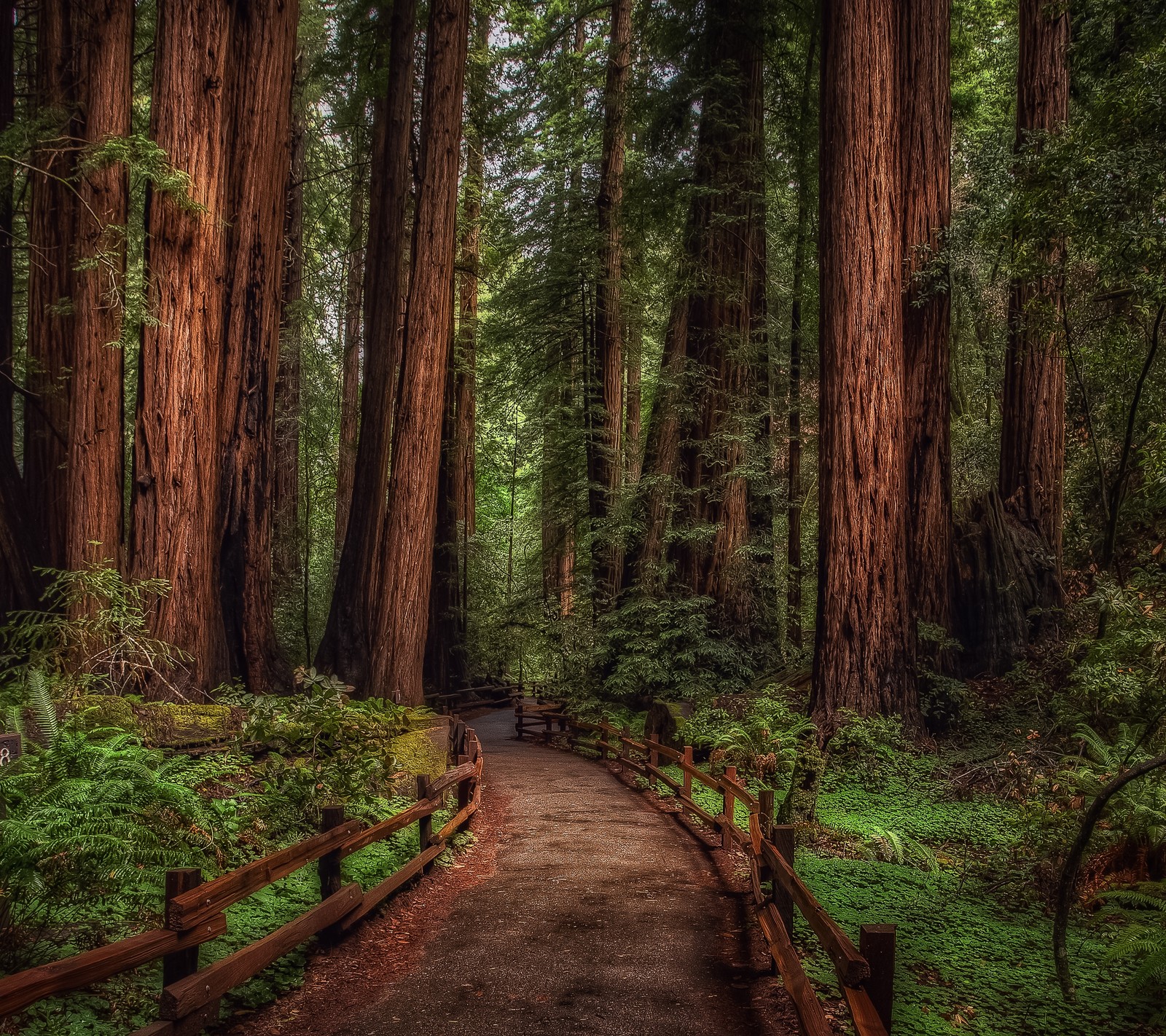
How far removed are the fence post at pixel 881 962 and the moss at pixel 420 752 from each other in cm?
678

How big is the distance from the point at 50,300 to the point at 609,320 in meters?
11.7

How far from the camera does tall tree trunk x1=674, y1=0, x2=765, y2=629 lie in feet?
51.2

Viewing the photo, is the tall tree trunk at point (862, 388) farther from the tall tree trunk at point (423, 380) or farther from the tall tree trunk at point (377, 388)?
the tall tree trunk at point (377, 388)

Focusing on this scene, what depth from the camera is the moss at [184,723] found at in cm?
716

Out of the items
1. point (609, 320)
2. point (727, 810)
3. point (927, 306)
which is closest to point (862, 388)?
point (927, 306)

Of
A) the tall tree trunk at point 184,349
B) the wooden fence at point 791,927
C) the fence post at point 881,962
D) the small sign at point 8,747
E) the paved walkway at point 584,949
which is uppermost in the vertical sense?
the tall tree trunk at point 184,349

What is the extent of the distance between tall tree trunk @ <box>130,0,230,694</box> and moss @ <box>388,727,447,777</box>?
7.39 ft

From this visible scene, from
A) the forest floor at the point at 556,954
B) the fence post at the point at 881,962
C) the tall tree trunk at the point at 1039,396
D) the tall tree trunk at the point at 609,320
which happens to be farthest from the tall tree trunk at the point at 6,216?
the tall tree trunk at the point at 1039,396

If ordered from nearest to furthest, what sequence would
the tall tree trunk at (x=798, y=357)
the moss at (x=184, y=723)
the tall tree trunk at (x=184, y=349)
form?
the moss at (x=184, y=723) < the tall tree trunk at (x=184, y=349) < the tall tree trunk at (x=798, y=357)

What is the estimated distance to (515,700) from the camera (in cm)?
2512

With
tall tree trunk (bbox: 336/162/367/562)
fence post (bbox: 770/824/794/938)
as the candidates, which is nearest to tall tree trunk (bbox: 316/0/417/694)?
tall tree trunk (bbox: 336/162/367/562)

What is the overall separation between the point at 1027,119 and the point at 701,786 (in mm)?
10738

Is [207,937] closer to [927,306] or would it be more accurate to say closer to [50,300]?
[50,300]

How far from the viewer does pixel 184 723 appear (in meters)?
7.54
